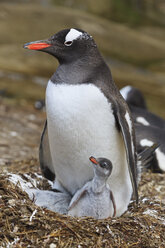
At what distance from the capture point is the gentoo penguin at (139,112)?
5906mm

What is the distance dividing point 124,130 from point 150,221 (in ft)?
2.24

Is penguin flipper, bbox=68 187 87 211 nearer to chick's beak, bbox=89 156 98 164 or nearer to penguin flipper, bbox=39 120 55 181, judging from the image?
chick's beak, bbox=89 156 98 164

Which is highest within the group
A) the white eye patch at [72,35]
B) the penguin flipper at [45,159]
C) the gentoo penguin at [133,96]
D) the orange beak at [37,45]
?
the white eye patch at [72,35]

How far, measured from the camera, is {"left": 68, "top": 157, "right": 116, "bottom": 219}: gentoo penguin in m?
2.95

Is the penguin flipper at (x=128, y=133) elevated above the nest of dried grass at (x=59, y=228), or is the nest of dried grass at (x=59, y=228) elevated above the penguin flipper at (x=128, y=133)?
the penguin flipper at (x=128, y=133)

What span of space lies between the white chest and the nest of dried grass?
1.46 feet

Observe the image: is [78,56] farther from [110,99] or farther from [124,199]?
[124,199]

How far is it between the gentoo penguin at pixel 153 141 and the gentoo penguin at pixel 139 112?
0.39m

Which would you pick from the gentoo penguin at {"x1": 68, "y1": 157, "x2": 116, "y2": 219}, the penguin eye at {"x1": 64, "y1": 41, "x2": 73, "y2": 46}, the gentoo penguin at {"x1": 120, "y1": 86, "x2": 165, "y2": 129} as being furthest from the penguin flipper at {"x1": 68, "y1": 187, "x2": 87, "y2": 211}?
the gentoo penguin at {"x1": 120, "y1": 86, "x2": 165, "y2": 129}

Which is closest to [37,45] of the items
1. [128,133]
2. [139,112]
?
[128,133]

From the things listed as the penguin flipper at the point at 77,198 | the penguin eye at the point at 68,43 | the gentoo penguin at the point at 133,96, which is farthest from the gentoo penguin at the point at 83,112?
the gentoo penguin at the point at 133,96

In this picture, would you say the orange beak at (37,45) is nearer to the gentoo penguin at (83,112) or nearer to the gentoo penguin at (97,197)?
the gentoo penguin at (83,112)

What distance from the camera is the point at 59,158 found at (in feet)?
10.6

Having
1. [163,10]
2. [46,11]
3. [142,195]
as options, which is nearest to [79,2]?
[46,11]
